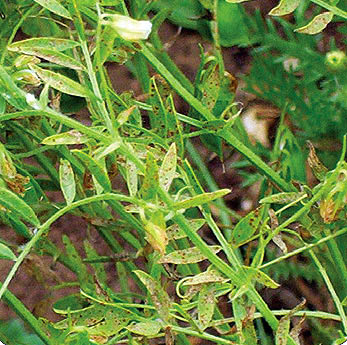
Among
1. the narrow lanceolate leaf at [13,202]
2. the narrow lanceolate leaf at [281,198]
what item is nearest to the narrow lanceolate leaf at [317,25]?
the narrow lanceolate leaf at [281,198]

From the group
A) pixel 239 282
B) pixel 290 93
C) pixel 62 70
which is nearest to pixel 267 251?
pixel 290 93

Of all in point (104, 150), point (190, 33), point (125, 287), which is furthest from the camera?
point (190, 33)

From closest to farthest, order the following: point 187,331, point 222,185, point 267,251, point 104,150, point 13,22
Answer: point 104,150 < point 187,331 < point 13,22 < point 267,251 < point 222,185

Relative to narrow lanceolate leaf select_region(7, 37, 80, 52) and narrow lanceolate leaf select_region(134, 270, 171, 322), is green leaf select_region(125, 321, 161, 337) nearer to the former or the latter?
narrow lanceolate leaf select_region(134, 270, 171, 322)

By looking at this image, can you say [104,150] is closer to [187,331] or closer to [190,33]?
[187,331]

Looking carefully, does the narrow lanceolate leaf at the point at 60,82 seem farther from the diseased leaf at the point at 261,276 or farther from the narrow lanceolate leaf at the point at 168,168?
the diseased leaf at the point at 261,276

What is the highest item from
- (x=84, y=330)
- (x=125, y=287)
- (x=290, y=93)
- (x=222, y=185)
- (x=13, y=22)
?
(x=13, y=22)

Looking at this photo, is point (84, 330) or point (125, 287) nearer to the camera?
point (84, 330)
